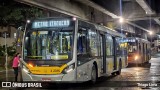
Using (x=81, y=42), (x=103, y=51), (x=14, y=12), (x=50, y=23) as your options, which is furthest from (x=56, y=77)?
(x=14, y=12)

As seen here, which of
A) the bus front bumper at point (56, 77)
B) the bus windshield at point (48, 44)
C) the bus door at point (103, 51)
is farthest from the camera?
the bus door at point (103, 51)

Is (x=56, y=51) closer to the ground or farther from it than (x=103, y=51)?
farther from it

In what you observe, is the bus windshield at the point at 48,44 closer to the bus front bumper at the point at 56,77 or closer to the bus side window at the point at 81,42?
the bus side window at the point at 81,42

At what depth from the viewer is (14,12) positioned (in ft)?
77.4

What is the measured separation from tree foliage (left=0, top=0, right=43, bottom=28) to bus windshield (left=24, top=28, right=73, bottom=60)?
9454 mm

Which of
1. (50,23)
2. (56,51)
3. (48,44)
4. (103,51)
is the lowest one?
(103,51)

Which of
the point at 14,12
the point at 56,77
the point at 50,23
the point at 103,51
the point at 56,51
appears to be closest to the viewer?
the point at 56,77

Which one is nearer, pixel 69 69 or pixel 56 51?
pixel 69 69

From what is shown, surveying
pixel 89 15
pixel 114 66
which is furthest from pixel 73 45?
pixel 89 15

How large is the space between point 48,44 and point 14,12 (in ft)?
33.8

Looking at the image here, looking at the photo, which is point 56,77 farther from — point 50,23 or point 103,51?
point 103,51

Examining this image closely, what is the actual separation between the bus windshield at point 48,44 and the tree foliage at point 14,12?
31.0 ft

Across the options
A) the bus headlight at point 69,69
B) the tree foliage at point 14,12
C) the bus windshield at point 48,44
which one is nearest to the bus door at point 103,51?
the bus windshield at point 48,44

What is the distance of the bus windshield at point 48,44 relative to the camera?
13.9 m
